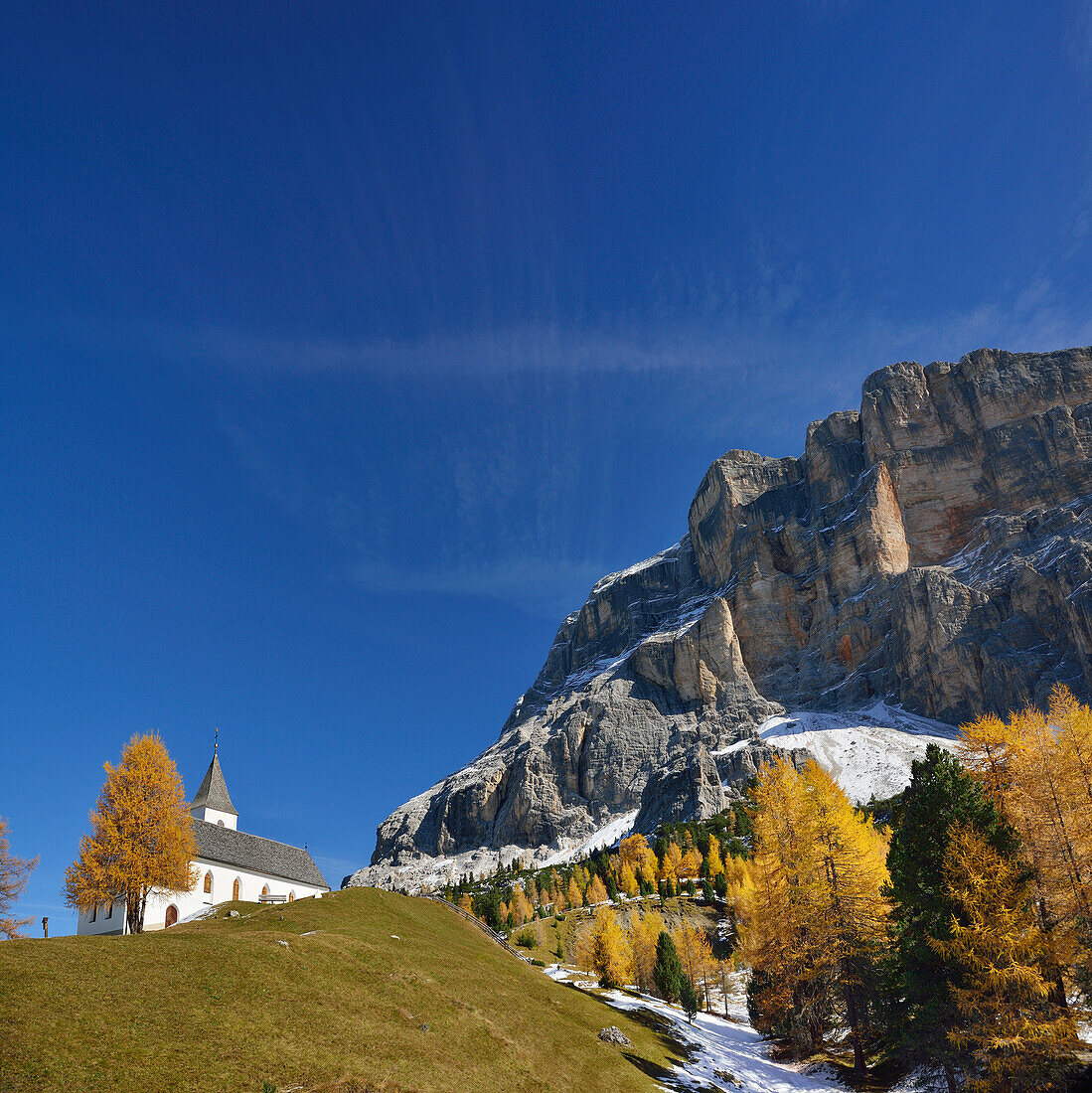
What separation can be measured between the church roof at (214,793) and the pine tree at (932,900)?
73099 millimetres

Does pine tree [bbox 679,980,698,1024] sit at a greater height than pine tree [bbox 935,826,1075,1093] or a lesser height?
lesser

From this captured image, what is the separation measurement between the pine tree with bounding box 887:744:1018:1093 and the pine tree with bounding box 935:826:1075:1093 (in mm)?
477

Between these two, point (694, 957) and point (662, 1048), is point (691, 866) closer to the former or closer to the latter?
point (694, 957)

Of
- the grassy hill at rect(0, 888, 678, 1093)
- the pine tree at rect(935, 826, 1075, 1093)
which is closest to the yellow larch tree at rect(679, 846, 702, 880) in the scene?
the grassy hill at rect(0, 888, 678, 1093)

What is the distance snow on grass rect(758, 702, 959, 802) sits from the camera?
474 feet

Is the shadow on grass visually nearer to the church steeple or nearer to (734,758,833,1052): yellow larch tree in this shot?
(734,758,833,1052): yellow larch tree

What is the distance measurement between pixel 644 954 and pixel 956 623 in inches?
5670

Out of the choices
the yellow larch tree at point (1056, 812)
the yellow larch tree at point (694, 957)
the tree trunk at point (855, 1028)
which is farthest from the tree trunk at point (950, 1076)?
the yellow larch tree at point (694, 957)

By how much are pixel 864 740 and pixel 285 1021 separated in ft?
548

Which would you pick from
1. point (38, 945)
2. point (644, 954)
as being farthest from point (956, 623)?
point (38, 945)

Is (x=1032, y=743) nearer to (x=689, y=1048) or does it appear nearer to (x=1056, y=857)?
(x=1056, y=857)

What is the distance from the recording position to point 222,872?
57844 millimetres

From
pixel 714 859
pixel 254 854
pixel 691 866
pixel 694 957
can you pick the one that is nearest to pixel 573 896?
pixel 691 866

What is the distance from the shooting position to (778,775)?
115ft
